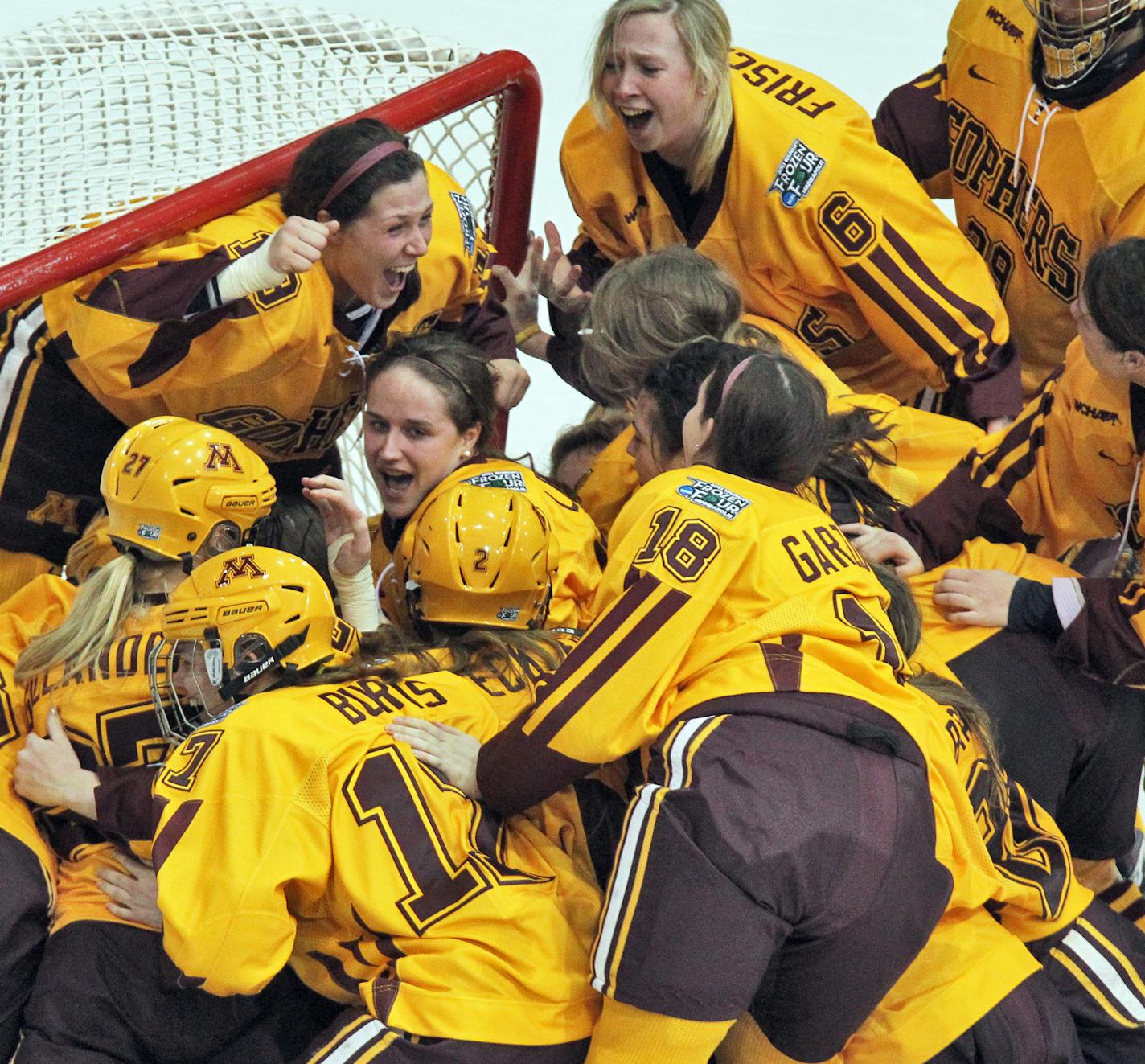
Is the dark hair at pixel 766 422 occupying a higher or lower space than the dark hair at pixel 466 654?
higher

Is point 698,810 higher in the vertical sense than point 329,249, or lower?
lower

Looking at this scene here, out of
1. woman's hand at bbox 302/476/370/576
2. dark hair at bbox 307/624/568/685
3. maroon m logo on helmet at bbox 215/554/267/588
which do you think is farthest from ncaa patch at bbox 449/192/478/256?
maroon m logo on helmet at bbox 215/554/267/588

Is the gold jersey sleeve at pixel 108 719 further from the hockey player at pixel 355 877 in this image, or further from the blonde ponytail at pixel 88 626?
the hockey player at pixel 355 877

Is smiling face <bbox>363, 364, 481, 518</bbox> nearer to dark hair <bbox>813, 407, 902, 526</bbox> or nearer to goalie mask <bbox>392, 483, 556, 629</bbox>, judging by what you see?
goalie mask <bbox>392, 483, 556, 629</bbox>

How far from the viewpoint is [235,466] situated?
6.85 ft

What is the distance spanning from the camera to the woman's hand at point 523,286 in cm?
302

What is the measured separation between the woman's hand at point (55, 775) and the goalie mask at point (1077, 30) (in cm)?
182

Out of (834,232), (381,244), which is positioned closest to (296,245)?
(381,244)

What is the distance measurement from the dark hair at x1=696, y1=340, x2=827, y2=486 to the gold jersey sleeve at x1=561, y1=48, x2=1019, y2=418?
93cm

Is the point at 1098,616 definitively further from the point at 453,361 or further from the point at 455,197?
the point at 455,197

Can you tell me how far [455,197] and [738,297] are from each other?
0.61 m

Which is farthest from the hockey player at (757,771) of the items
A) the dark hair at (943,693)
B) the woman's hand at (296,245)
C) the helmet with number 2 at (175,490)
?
the woman's hand at (296,245)

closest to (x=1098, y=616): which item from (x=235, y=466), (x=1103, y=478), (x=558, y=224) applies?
(x=1103, y=478)

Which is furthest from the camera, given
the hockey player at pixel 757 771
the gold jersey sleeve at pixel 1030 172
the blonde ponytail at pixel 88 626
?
the gold jersey sleeve at pixel 1030 172
